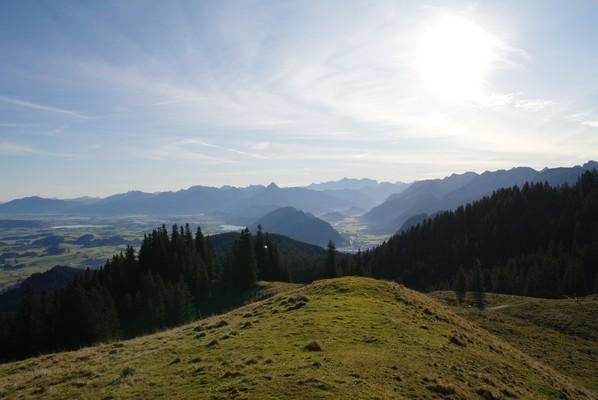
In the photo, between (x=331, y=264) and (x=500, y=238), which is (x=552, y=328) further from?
(x=500, y=238)

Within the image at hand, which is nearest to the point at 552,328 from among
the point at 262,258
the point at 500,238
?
the point at 262,258

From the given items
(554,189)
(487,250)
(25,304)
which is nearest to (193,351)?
(25,304)

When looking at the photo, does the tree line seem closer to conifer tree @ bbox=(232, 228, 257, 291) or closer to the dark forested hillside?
conifer tree @ bbox=(232, 228, 257, 291)

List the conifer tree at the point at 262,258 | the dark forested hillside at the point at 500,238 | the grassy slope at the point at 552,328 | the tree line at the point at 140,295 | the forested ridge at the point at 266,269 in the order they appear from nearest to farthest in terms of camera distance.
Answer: the grassy slope at the point at 552,328, the tree line at the point at 140,295, the forested ridge at the point at 266,269, the conifer tree at the point at 262,258, the dark forested hillside at the point at 500,238

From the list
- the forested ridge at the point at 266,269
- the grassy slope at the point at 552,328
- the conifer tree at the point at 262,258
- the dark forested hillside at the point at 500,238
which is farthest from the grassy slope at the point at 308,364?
the dark forested hillside at the point at 500,238

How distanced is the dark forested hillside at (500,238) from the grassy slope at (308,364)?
94.5 metres

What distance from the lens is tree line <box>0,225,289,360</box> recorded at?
71.1 metres

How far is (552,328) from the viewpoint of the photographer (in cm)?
4375

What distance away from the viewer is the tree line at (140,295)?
233 feet

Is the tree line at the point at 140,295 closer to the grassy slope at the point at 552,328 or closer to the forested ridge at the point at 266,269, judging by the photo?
the forested ridge at the point at 266,269

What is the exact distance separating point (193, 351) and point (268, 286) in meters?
62.4

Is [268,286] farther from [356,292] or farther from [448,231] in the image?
[448,231]

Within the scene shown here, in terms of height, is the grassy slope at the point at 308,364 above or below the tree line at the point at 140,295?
above

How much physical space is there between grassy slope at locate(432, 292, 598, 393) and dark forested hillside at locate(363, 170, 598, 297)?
2345 inches
